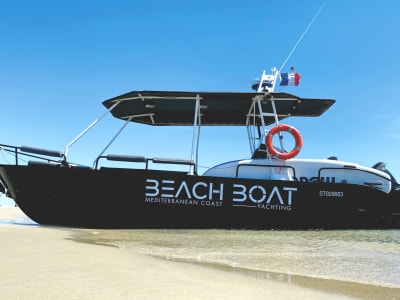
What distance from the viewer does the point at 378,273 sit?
252 cm

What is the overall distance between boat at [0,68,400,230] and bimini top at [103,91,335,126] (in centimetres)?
5

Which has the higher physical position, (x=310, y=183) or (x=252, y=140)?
(x=252, y=140)

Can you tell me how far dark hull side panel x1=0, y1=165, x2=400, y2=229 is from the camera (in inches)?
277

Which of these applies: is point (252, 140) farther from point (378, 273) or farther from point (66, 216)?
point (378, 273)

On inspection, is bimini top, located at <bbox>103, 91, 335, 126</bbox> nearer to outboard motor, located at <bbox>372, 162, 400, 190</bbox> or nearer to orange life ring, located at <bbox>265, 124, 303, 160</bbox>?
orange life ring, located at <bbox>265, 124, 303, 160</bbox>

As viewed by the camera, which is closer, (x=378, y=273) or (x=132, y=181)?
(x=378, y=273)

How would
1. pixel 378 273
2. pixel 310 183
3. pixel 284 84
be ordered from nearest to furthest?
pixel 378 273 < pixel 310 183 < pixel 284 84

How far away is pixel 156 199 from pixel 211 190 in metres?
1.11

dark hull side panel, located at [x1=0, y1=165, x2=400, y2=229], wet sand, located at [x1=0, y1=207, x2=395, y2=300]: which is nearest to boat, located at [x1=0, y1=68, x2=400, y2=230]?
dark hull side panel, located at [x1=0, y1=165, x2=400, y2=229]

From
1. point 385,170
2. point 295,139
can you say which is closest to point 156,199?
point 295,139

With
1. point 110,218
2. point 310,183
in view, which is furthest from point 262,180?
point 110,218

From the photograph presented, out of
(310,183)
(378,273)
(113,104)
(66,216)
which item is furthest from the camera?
(113,104)

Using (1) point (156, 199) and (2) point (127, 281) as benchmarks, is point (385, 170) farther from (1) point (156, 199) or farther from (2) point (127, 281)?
(2) point (127, 281)

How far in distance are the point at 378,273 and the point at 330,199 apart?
5.37 meters
